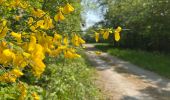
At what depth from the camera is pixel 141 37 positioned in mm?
36156

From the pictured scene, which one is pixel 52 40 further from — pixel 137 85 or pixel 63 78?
pixel 137 85

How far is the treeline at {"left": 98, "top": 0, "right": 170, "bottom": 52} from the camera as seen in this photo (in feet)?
94.5

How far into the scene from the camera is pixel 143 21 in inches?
1254

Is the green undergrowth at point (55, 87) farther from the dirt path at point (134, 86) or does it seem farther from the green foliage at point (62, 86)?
the dirt path at point (134, 86)

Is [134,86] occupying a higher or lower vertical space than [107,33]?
lower

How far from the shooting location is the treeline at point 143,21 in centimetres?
2881

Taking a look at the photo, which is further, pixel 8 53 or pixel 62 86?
pixel 62 86

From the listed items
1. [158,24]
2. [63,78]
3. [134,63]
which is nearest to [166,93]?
[63,78]

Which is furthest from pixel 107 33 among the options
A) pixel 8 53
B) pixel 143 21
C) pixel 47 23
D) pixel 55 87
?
pixel 143 21

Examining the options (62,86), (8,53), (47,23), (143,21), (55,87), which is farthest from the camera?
(143,21)

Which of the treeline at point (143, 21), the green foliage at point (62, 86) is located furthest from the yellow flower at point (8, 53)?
the treeline at point (143, 21)

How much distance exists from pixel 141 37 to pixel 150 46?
2.04 meters

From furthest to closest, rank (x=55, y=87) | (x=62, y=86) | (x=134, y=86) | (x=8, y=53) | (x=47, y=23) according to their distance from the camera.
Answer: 1. (x=134, y=86)
2. (x=62, y=86)
3. (x=55, y=87)
4. (x=47, y=23)
5. (x=8, y=53)

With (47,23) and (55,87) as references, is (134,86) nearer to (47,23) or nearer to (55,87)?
(55,87)
